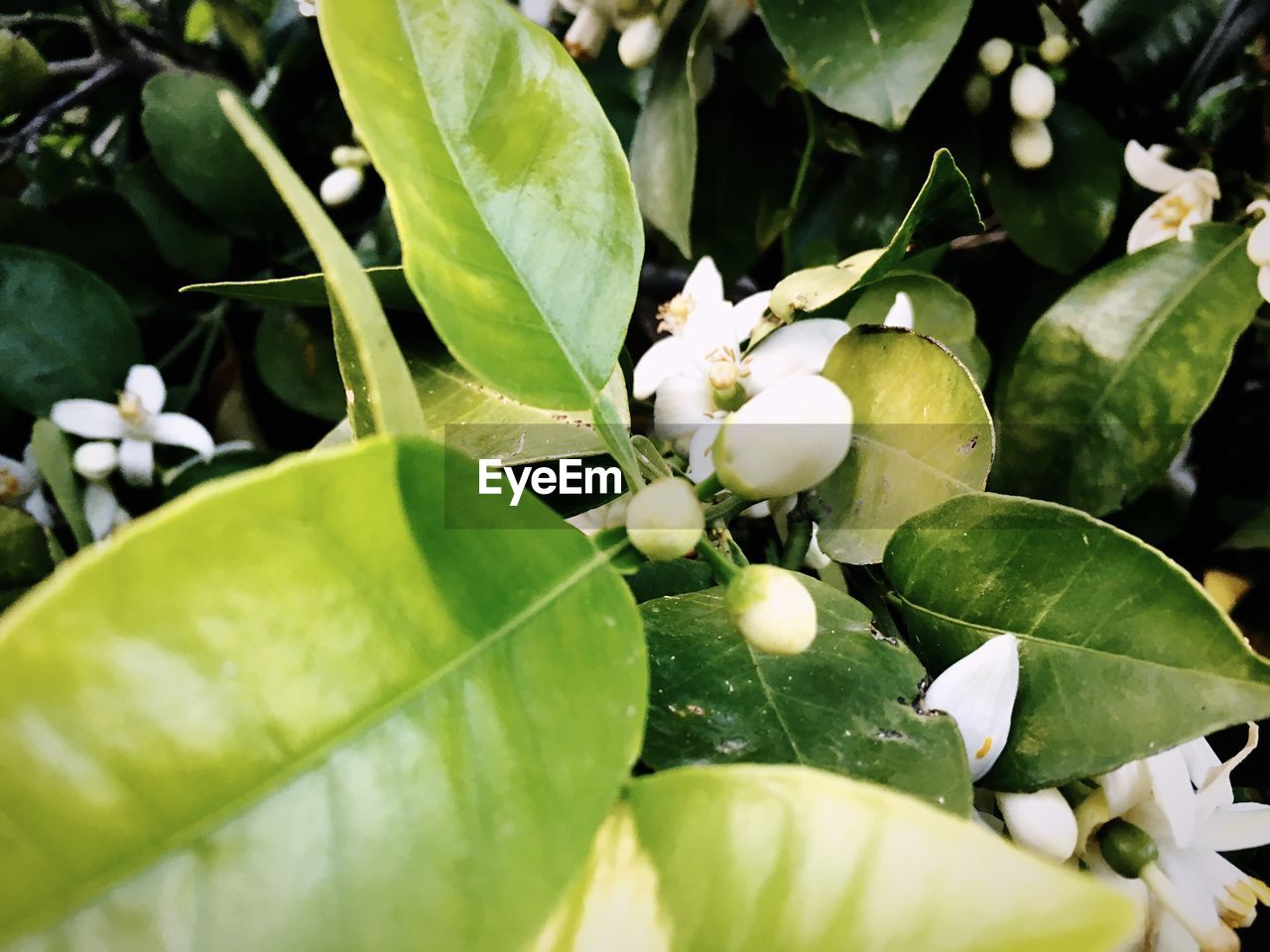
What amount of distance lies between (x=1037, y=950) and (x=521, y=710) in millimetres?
138

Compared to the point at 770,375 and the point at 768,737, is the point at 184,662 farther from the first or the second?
the point at 770,375

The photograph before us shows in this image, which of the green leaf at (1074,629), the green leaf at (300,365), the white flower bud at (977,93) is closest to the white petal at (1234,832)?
the green leaf at (1074,629)

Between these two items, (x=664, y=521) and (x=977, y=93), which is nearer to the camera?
(x=664, y=521)

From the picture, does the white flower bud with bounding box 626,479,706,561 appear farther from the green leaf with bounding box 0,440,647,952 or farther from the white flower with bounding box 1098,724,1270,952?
the white flower with bounding box 1098,724,1270,952

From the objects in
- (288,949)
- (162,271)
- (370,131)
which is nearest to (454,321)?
(370,131)

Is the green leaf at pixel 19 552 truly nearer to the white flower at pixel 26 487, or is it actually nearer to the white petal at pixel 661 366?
the white flower at pixel 26 487

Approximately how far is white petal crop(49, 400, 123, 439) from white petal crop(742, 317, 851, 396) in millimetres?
565

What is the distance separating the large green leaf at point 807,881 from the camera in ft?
0.61

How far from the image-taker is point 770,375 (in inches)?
18.0

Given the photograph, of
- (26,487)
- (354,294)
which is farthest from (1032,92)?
(26,487)

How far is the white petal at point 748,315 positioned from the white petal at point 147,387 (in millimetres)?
524

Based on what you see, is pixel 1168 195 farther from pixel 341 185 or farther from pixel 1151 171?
pixel 341 185

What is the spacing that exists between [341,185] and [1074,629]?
0.79 m

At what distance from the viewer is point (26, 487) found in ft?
2.38
